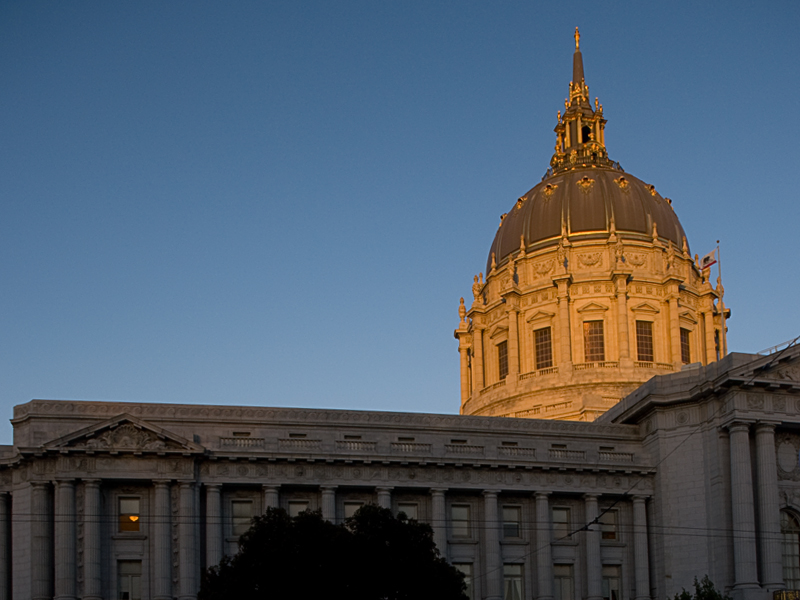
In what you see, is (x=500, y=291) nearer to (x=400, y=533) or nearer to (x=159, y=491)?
(x=159, y=491)

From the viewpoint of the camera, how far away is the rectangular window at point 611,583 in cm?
7900

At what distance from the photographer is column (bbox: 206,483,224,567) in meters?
73.2

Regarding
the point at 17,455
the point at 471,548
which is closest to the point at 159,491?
the point at 17,455

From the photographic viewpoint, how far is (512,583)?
77.9 metres

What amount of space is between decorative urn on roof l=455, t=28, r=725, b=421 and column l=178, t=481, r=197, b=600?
38093mm

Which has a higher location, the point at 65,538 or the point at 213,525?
the point at 213,525

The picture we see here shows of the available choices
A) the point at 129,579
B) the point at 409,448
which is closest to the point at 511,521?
the point at 409,448

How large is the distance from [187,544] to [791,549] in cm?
3284

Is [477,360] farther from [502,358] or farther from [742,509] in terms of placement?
[742,509]

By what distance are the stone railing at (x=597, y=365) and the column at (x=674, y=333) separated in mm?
4840

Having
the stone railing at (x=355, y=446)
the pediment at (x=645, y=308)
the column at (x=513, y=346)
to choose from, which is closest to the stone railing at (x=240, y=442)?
the stone railing at (x=355, y=446)

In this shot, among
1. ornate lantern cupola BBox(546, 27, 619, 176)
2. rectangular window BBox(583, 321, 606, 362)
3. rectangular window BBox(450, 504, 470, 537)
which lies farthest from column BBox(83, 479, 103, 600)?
ornate lantern cupola BBox(546, 27, 619, 176)

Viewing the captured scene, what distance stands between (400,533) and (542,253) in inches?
2229

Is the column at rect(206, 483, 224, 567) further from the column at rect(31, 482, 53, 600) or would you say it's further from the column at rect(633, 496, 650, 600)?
the column at rect(633, 496, 650, 600)
